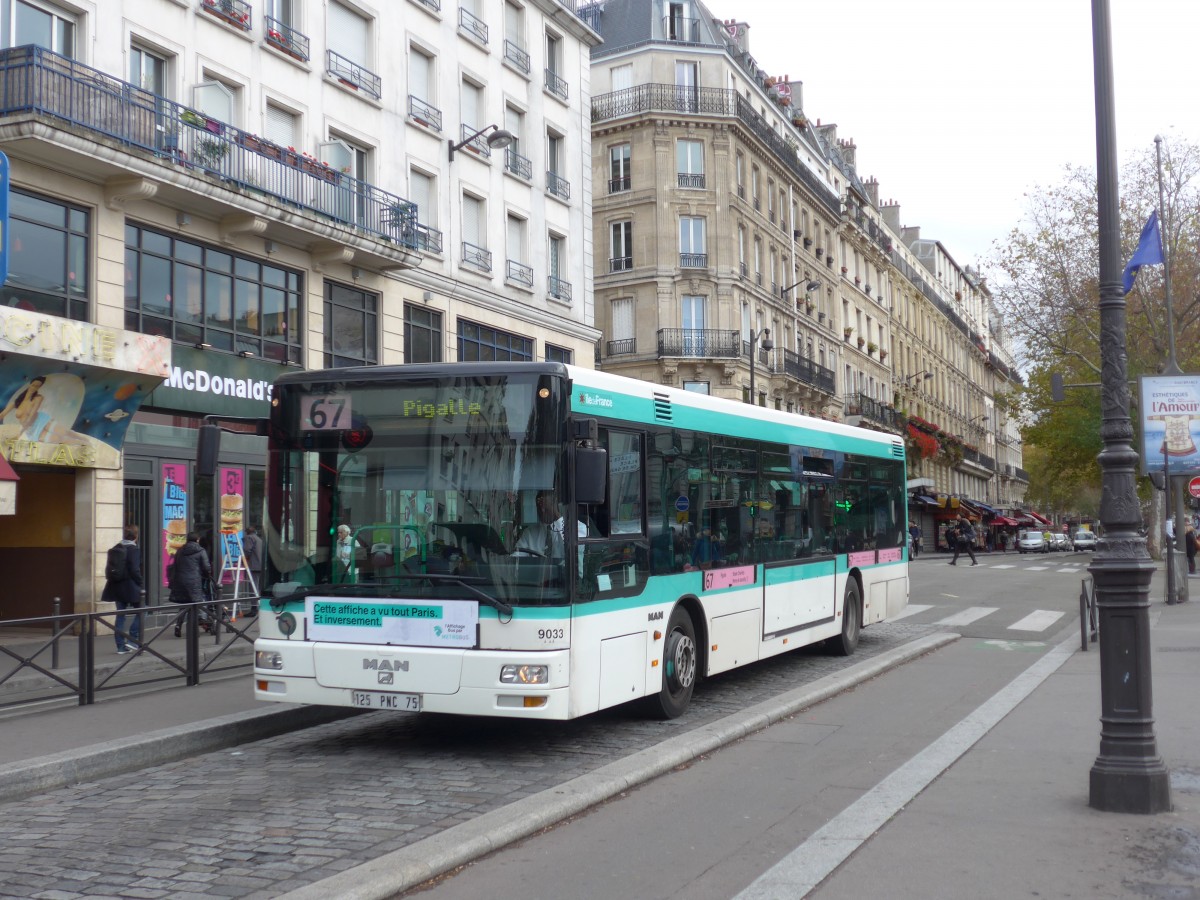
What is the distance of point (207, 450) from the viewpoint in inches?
325

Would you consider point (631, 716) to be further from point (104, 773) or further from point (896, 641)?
point (896, 641)

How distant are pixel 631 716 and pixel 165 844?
179 inches

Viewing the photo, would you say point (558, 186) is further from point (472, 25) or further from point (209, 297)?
point (209, 297)

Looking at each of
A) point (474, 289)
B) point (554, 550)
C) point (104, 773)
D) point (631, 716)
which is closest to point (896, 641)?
point (631, 716)

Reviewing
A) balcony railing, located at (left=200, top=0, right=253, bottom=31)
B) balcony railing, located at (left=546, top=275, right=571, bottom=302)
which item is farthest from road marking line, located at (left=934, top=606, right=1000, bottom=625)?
balcony railing, located at (left=200, top=0, right=253, bottom=31)

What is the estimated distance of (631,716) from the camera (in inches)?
389

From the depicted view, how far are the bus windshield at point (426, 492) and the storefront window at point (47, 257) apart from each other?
9.82 m

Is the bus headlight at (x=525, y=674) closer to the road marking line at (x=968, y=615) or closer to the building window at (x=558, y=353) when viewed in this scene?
the road marking line at (x=968, y=615)

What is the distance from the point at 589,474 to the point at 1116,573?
123 inches

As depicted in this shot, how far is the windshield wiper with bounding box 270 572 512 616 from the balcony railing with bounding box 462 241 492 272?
1905 centimetres

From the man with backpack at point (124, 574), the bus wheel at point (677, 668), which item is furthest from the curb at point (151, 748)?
the man with backpack at point (124, 574)

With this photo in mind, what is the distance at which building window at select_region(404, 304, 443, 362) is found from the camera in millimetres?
24984

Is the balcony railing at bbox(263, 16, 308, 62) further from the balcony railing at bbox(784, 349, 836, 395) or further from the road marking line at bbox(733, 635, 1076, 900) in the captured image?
the balcony railing at bbox(784, 349, 836, 395)

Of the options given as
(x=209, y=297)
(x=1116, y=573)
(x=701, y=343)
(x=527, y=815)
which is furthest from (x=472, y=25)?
(x=527, y=815)
